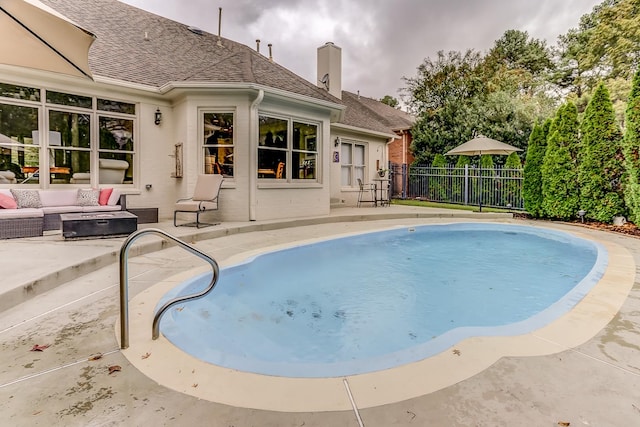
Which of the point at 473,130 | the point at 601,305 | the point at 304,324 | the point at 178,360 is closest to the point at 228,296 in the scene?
the point at 304,324

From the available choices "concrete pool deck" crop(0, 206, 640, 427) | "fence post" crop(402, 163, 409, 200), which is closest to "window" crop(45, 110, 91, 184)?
"concrete pool deck" crop(0, 206, 640, 427)

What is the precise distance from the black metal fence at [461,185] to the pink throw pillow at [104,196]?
36.3ft

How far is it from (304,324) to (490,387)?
6.66ft

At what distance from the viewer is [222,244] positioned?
6160 millimetres

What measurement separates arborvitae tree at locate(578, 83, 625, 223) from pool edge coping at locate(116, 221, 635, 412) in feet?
24.5

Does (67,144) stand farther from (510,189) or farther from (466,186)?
(510,189)

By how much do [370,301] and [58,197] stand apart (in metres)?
6.44

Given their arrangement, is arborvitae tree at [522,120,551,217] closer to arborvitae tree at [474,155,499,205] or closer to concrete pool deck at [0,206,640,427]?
arborvitae tree at [474,155,499,205]

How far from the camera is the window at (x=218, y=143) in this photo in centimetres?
825

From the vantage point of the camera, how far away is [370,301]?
14.3 feet

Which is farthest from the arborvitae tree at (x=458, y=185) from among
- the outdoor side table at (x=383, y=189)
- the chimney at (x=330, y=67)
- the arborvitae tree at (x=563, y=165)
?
the chimney at (x=330, y=67)

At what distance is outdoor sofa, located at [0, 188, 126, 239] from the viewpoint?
18.8ft

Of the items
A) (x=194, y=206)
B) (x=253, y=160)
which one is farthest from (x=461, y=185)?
(x=194, y=206)

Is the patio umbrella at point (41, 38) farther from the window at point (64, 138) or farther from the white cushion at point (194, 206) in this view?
the window at point (64, 138)
